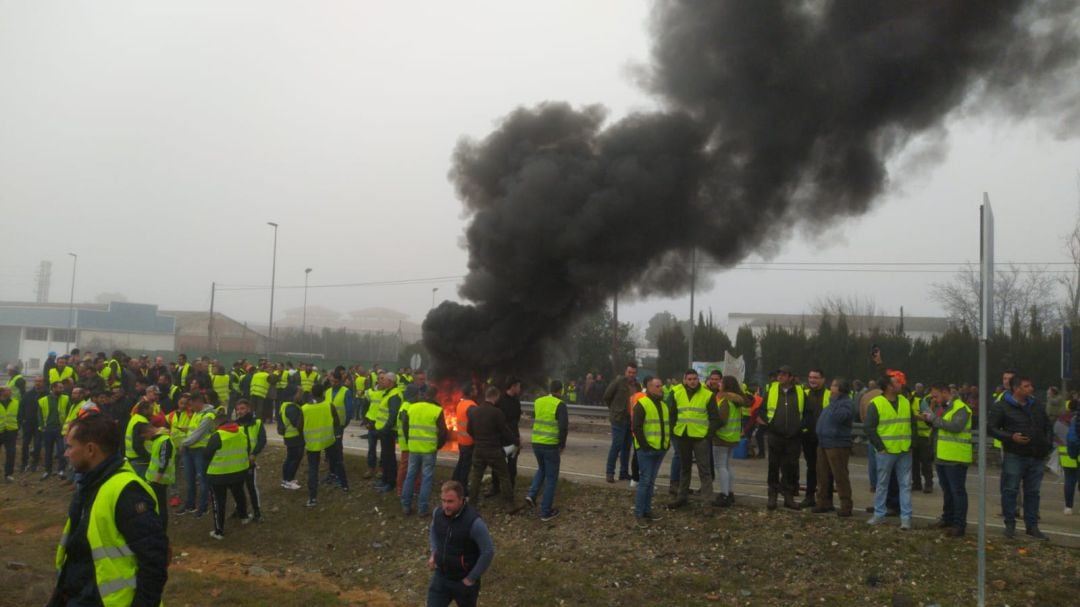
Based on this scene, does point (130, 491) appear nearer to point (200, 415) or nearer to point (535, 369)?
point (200, 415)

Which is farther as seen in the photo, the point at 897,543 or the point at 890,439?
the point at 890,439

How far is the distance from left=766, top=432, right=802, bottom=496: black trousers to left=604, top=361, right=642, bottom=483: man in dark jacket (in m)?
2.56

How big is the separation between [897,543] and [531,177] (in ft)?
32.1

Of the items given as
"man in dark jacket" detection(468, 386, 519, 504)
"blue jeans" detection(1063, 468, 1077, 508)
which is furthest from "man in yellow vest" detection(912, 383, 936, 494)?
"man in dark jacket" detection(468, 386, 519, 504)

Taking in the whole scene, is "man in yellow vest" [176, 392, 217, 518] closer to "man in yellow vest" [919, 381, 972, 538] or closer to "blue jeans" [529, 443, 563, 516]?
"blue jeans" [529, 443, 563, 516]

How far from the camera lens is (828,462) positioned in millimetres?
9703

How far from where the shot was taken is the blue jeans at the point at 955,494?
A: 859 cm

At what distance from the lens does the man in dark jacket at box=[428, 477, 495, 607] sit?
5.74 meters

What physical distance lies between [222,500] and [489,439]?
434 cm

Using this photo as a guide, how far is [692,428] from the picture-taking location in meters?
10.0

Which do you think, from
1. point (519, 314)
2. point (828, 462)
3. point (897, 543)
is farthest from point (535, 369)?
point (897, 543)

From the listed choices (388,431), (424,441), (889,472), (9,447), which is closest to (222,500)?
(388,431)

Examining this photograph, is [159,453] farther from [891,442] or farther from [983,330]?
[983,330]

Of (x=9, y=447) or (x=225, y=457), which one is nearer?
(x=225, y=457)
